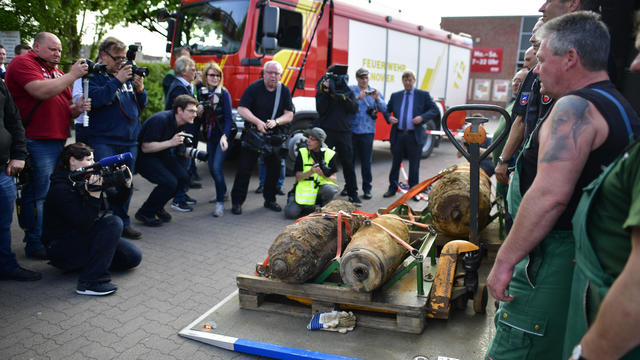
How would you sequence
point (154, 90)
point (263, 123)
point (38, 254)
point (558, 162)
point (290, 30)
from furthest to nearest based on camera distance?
1. point (154, 90)
2. point (290, 30)
3. point (263, 123)
4. point (38, 254)
5. point (558, 162)

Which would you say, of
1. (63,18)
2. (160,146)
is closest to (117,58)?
(160,146)

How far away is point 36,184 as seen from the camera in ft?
14.5

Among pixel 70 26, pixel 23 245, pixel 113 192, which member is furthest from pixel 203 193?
pixel 70 26

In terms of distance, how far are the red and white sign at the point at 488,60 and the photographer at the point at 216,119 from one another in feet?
83.7

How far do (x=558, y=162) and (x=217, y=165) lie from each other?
5298 mm

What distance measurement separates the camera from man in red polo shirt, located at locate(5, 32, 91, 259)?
14.0 ft

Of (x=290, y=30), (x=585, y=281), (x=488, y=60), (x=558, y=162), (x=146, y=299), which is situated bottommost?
(x=146, y=299)

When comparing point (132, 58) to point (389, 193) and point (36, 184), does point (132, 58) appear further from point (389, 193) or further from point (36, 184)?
point (389, 193)

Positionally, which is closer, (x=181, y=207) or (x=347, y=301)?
(x=347, y=301)

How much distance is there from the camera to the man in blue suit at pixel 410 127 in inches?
299

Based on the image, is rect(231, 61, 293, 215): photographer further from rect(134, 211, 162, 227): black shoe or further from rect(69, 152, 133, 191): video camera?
Answer: rect(69, 152, 133, 191): video camera

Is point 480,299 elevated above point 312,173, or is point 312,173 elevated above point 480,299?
point 312,173

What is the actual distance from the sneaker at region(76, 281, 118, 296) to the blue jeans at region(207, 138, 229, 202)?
2.59 meters

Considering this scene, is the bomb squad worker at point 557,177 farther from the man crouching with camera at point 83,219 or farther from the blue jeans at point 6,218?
the blue jeans at point 6,218
